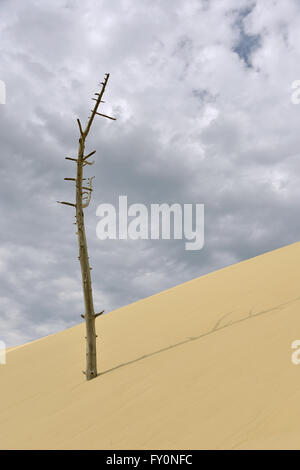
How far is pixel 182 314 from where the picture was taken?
37.7ft

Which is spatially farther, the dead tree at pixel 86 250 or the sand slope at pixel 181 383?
the dead tree at pixel 86 250

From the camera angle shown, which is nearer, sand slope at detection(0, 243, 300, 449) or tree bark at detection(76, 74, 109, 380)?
sand slope at detection(0, 243, 300, 449)

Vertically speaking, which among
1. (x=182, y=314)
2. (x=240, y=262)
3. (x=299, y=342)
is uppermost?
(x=240, y=262)

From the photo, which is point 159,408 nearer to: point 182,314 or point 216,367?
point 216,367

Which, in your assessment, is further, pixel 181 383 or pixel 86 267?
pixel 86 267

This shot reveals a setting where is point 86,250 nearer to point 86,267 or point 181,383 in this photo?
point 86,267

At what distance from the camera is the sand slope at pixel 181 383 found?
463cm

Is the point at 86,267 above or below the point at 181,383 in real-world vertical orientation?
above

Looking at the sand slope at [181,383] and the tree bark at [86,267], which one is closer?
the sand slope at [181,383]

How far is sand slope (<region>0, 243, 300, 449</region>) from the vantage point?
15.2 ft

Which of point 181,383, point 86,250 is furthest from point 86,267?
point 181,383

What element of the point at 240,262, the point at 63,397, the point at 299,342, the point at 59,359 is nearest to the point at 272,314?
the point at 299,342

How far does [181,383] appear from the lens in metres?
6.18

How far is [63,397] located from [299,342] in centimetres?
472
